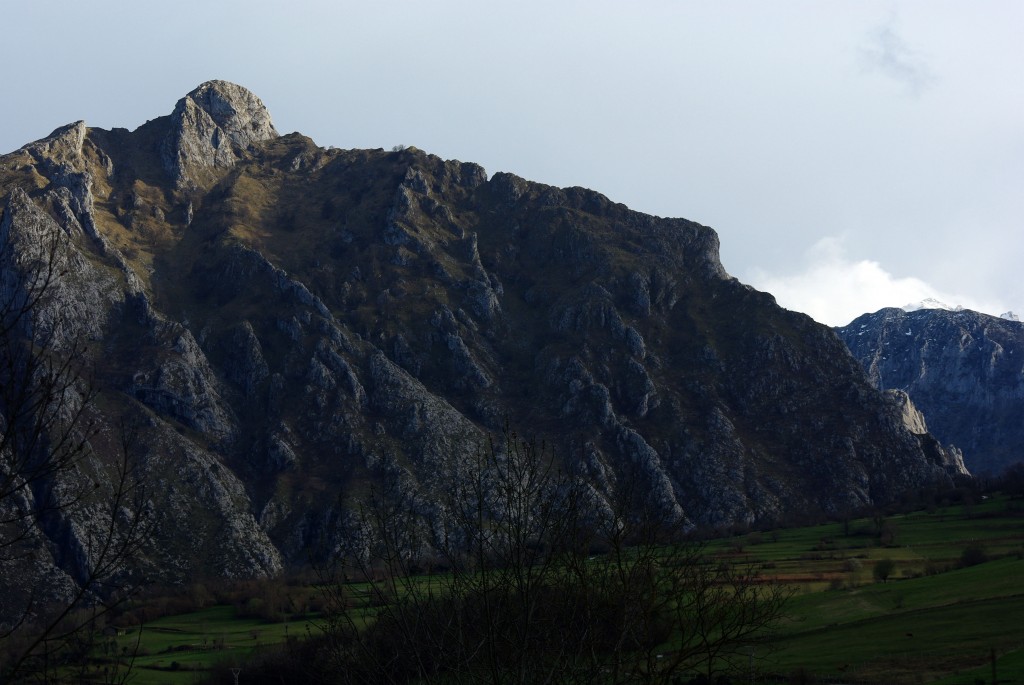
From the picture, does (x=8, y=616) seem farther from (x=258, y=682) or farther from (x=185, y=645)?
(x=258, y=682)

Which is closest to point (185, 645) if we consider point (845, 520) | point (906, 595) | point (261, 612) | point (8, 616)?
point (261, 612)

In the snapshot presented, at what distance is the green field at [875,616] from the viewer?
6462cm

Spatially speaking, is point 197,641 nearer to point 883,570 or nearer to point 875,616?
point 875,616

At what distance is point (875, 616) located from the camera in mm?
85062

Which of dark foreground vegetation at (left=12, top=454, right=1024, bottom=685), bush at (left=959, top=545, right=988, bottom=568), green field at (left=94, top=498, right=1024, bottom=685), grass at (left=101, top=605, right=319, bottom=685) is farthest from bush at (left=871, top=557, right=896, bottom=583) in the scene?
grass at (left=101, top=605, right=319, bottom=685)

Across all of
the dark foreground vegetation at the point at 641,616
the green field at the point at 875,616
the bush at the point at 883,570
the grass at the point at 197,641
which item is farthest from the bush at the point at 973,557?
the grass at the point at 197,641

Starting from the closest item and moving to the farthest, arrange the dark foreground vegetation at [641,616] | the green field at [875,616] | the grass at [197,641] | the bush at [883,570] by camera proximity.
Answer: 1. the dark foreground vegetation at [641,616]
2. the green field at [875,616]
3. the grass at [197,641]
4. the bush at [883,570]

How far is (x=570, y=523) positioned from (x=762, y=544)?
6131 inches

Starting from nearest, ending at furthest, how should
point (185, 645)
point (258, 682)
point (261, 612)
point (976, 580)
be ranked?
point (976, 580) < point (258, 682) < point (185, 645) < point (261, 612)

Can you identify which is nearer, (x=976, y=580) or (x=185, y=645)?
(x=976, y=580)

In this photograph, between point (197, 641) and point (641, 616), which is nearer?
point (641, 616)

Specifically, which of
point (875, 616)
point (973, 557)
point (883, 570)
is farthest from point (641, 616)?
point (973, 557)

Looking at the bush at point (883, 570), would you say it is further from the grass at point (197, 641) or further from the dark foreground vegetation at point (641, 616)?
the grass at point (197, 641)

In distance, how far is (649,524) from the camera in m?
30.0
